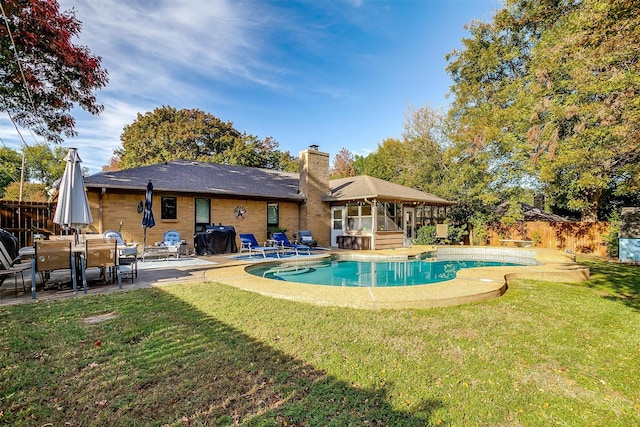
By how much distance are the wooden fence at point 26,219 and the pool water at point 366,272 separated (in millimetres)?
9760

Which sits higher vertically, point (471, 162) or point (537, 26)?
point (537, 26)

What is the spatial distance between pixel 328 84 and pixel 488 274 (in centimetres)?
1655

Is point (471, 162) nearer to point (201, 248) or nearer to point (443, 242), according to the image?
point (443, 242)

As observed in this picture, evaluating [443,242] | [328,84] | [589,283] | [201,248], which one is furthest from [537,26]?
[201,248]

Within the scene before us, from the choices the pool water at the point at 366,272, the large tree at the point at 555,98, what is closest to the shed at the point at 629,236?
the large tree at the point at 555,98

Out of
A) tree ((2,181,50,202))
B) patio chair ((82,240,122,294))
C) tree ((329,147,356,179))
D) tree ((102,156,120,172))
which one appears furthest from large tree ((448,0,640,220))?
tree ((102,156,120,172))

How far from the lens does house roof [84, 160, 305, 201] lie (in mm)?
13281

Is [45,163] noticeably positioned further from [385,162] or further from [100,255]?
[100,255]

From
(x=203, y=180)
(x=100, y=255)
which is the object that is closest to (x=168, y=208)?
(x=203, y=180)

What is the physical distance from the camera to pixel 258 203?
663 inches

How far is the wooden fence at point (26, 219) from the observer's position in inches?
484

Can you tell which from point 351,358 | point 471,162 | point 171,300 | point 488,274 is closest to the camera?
point 351,358

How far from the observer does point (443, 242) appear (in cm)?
1989

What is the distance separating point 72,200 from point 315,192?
1246 cm
